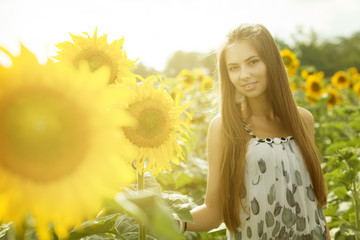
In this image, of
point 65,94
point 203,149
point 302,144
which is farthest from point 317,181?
point 203,149

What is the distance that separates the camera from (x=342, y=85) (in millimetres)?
6043

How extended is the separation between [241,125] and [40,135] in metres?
1.24

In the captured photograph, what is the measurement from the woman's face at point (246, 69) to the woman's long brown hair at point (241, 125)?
3cm

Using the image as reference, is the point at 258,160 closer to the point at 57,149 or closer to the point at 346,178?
the point at 346,178

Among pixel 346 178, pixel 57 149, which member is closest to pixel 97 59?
pixel 57 149

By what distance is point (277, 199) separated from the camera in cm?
147

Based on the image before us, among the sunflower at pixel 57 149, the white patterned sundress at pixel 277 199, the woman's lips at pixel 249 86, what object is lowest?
the white patterned sundress at pixel 277 199

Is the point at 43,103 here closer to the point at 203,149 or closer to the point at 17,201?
the point at 17,201

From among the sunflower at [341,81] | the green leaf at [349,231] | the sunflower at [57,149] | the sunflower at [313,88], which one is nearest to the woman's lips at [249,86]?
the green leaf at [349,231]

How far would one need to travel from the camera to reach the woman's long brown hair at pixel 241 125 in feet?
4.74

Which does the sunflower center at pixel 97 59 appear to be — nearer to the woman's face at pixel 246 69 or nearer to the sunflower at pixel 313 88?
the woman's face at pixel 246 69

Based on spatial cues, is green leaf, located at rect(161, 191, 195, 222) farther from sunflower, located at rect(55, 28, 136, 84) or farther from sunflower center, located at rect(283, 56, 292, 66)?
sunflower center, located at rect(283, 56, 292, 66)

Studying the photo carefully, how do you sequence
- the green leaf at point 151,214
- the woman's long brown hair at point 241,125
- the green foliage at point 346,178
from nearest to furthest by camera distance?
1. the green leaf at point 151,214
2. the woman's long brown hair at point 241,125
3. the green foliage at point 346,178

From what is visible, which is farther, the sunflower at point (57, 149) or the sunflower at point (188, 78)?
the sunflower at point (188, 78)
